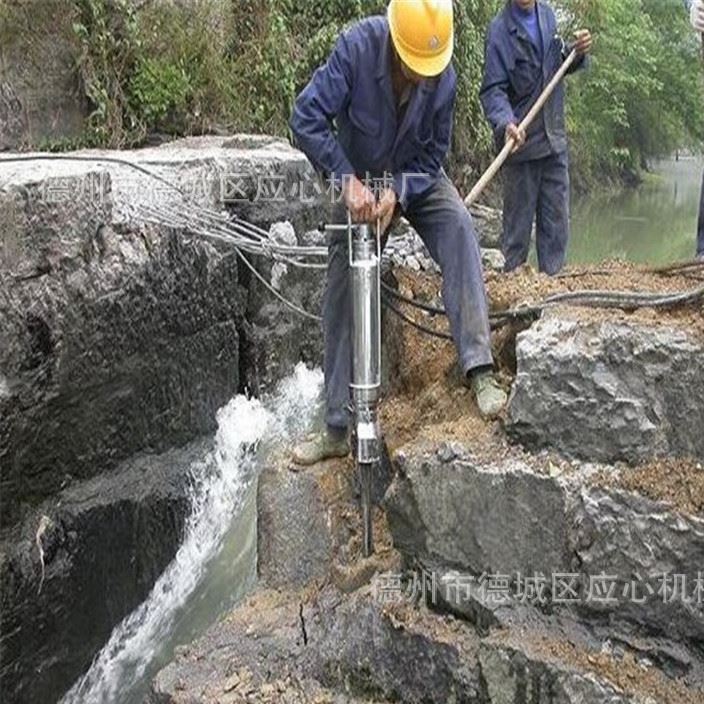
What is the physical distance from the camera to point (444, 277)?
332cm

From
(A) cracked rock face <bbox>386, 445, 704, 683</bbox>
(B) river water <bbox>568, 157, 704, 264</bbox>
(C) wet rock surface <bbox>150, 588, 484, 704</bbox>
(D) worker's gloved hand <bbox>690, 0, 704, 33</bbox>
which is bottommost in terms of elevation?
(B) river water <bbox>568, 157, 704, 264</bbox>

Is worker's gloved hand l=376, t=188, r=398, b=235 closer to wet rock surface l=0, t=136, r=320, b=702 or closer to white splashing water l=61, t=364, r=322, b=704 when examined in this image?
wet rock surface l=0, t=136, r=320, b=702

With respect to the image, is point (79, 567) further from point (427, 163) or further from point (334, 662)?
point (427, 163)

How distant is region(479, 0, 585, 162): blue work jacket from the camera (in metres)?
4.50

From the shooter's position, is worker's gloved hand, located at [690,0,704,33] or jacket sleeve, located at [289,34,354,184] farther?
worker's gloved hand, located at [690,0,704,33]

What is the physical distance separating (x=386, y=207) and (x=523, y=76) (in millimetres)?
1796

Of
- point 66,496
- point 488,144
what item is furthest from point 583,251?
point 66,496

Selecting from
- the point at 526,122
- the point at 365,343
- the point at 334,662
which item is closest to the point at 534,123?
the point at 526,122

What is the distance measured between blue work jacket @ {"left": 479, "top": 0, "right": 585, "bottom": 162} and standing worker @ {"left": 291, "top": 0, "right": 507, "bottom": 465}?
120 cm

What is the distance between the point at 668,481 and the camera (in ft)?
8.37

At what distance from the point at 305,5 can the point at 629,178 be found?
20.8 m

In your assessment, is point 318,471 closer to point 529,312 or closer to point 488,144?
point 529,312

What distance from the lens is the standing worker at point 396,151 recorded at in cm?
309

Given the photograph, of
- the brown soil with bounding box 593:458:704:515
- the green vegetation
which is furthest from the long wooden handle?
the green vegetation
